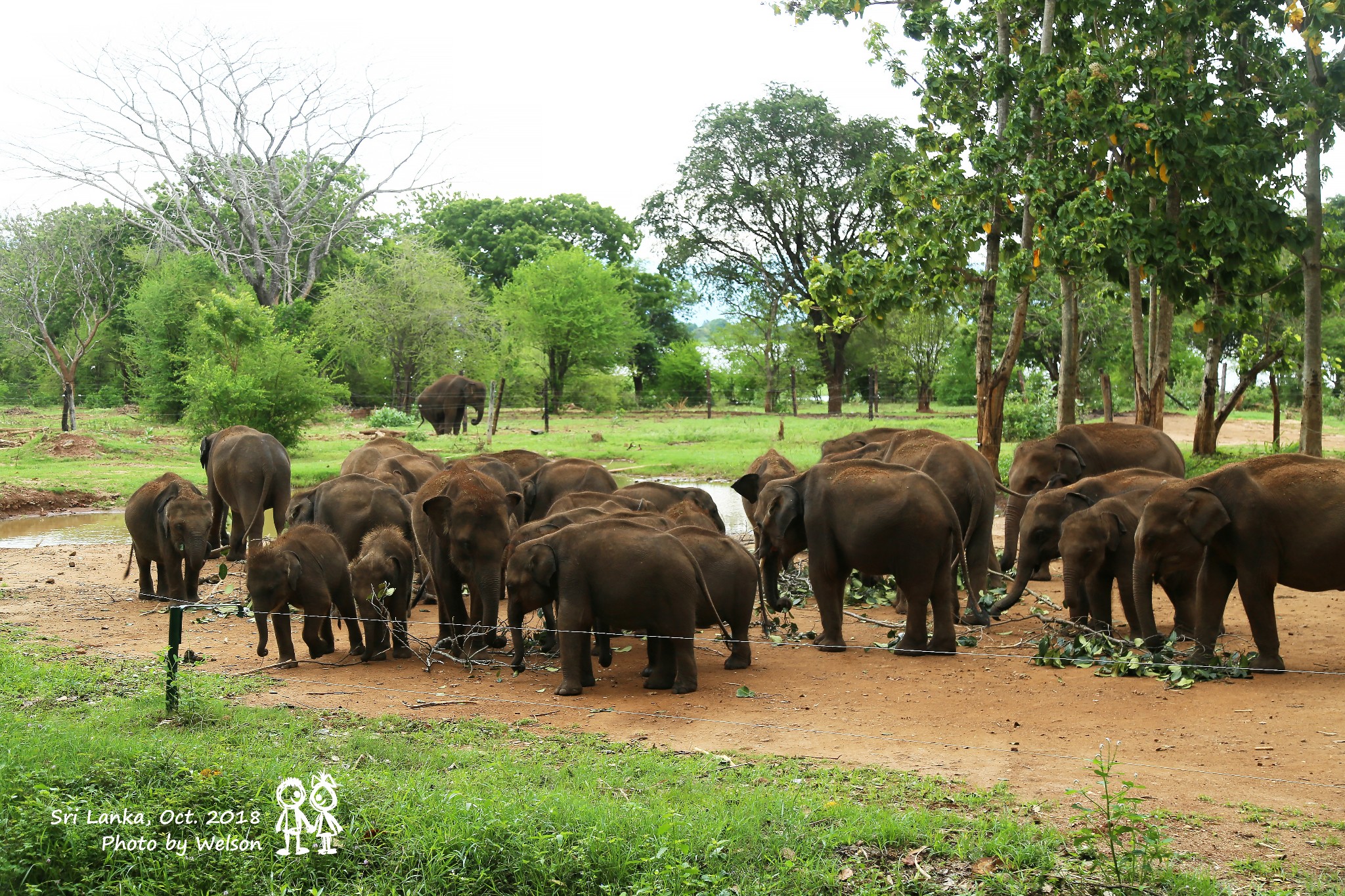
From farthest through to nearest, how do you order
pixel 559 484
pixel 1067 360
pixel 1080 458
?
pixel 1067 360, pixel 1080 458, pixel 559 484

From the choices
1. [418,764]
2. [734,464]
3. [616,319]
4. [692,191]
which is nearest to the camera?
[418,764]

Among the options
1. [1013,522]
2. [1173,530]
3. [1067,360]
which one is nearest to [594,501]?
[1173,530]

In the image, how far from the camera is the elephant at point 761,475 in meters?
13.0

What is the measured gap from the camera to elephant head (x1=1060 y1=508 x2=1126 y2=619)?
32.4 feet

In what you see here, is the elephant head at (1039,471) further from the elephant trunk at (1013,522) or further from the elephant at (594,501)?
the elephant at (594,501)

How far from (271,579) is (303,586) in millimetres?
331

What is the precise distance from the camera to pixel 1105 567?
10.1 meters

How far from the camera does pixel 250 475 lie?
14805 mm

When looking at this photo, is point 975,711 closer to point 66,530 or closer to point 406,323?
point 66,530

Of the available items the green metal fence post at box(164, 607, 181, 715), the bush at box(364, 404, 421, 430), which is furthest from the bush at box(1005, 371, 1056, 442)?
the green metal fence post at box(164, 607, 181, 715)

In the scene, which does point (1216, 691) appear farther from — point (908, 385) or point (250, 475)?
point (908, 385)

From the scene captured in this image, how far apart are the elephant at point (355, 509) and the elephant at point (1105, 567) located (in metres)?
6.52

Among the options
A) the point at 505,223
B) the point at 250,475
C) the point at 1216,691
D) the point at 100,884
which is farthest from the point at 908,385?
the point at 100,884

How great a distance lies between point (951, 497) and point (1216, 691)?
364 centimetres
